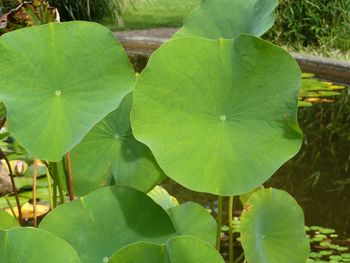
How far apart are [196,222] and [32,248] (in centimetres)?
28

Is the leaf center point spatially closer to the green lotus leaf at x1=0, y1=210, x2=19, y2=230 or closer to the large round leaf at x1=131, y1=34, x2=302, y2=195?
the large round leaf at x1=131, y1=34, x2=302, y2=195

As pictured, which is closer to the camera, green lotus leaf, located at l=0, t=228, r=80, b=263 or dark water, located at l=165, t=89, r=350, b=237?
green lotus leaf, located at l=0, t=228, r=80, b=263

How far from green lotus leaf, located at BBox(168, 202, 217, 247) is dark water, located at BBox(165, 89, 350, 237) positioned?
5.99 feet

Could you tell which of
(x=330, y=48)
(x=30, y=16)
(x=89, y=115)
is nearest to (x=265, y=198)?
(x=89, y=115)

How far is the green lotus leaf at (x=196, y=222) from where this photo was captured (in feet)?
2.77

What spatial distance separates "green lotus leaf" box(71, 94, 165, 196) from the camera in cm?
84

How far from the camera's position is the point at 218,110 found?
76cm

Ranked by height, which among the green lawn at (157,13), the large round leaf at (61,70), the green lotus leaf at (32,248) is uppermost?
the large round leaf at (61,70)

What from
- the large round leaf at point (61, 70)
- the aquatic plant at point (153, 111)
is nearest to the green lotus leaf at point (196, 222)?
the aquatic plant at point (153, 111)

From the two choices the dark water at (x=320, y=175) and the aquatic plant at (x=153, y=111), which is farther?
the dark water at (x=320, y=175)

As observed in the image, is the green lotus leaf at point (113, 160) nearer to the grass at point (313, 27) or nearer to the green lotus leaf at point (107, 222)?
the green lotus leaf at point (107, 222)

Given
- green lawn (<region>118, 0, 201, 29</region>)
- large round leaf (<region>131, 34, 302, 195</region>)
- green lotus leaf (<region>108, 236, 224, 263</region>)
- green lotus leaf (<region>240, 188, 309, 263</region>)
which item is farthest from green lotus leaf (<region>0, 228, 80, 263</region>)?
green lawn (<region>118, 0, 201, 29</region>)

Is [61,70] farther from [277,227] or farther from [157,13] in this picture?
[157,13]

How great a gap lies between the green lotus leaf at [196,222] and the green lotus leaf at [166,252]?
212mm
